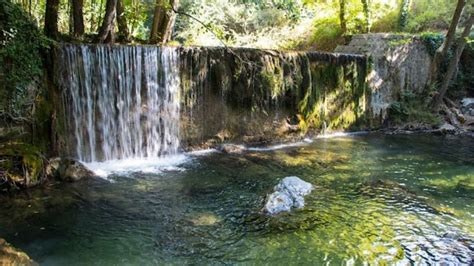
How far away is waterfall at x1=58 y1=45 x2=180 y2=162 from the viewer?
8.23 meters

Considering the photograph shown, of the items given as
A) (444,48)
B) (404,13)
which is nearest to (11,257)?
(444,48)

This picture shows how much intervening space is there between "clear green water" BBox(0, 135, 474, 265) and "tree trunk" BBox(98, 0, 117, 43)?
146 inches

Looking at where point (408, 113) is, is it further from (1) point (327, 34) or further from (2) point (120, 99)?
(2) point (120, 99)

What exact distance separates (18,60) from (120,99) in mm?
2187

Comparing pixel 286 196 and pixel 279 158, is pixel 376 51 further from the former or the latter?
pixel 286 196

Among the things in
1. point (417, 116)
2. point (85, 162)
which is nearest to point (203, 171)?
point (85, 162)

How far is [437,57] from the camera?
14.7 m

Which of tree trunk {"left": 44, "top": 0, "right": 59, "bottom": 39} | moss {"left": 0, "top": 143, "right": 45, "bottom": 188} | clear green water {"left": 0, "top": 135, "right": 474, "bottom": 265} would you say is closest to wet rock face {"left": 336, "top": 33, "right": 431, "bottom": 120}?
clear green water {"left": 0, "top": 135, "right": 474, "bottom": 265}

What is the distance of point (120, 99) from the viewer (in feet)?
29.1

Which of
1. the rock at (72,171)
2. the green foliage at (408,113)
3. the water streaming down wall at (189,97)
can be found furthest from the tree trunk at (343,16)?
the rock at (72,171)

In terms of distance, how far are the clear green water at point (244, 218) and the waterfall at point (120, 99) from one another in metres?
1.25

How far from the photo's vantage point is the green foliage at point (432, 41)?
1491cm

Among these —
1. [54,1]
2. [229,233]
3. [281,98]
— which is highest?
[54,1]

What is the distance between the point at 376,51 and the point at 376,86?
45.7 inches
